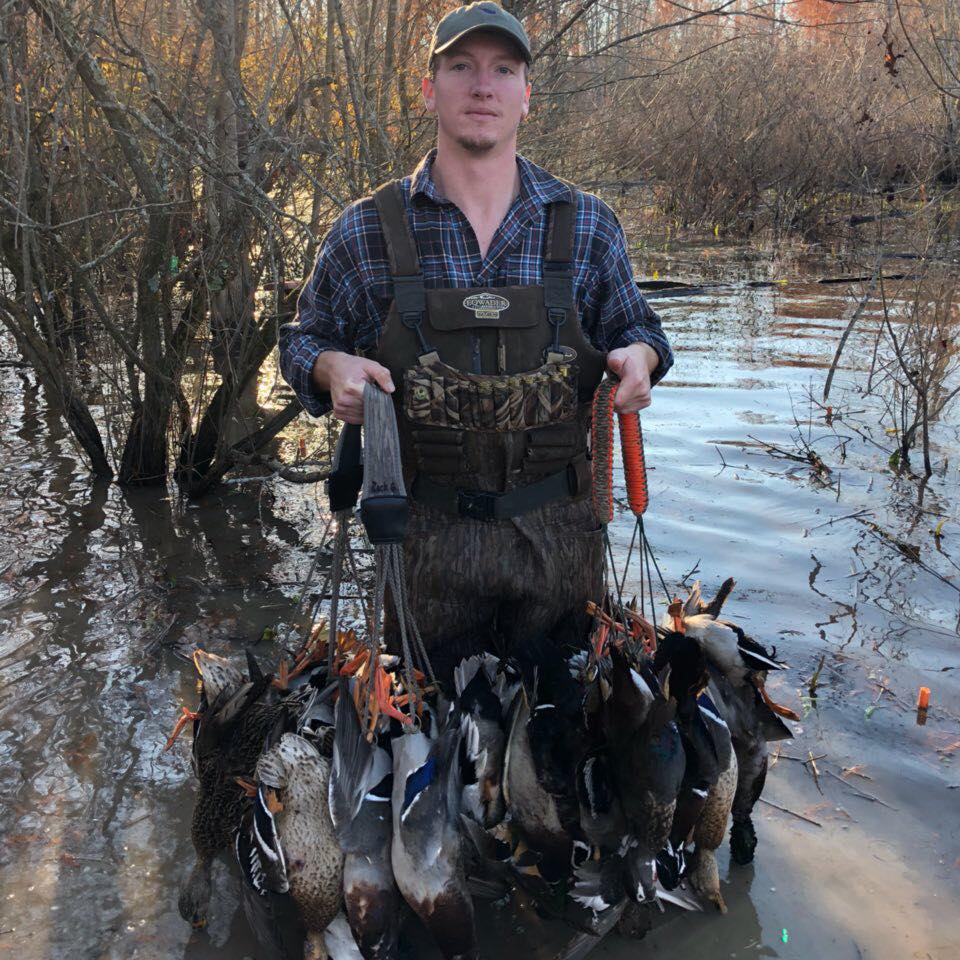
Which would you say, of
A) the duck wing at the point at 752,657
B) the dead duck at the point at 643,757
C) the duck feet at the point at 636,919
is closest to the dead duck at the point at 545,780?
the dead duck at the point at 643,757

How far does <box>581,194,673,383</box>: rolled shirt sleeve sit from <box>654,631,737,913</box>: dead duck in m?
0.93

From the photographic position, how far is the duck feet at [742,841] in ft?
11.0

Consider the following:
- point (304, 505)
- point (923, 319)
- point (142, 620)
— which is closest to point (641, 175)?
point (923, 319)

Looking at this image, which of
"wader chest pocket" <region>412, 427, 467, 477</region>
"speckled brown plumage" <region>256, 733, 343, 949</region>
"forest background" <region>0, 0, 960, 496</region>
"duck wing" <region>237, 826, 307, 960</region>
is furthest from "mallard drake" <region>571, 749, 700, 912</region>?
"forest background" <region>0, 0, 960, 496</region>

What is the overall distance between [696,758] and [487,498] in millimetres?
1027

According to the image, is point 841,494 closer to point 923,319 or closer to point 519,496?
point 923,319

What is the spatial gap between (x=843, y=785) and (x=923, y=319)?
453cm

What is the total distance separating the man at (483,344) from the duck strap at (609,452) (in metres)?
0.07

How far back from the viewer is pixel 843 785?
3.82m

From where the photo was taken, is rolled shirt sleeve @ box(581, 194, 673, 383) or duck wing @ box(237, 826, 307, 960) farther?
rolled shirt sleeve @ box(581, 194, 673, 383)

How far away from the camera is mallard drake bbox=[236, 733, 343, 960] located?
271cm

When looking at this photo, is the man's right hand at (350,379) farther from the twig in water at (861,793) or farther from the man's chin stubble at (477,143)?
the twig in water at (861,793)

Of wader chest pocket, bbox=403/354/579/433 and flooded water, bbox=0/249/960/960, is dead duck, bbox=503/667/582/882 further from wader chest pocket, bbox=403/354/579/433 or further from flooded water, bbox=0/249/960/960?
wader chest pocket, bbox=403/354/579/433

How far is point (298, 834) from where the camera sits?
272 cm
